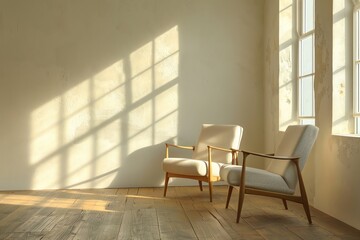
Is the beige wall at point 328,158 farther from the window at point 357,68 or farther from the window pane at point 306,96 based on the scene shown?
the window pane at point 306,96

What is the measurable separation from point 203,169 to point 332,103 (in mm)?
1685

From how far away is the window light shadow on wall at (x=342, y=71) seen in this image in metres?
4.90

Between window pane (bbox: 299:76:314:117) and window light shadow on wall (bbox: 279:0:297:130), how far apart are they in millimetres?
172

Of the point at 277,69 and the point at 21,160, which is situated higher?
the point at 277,69

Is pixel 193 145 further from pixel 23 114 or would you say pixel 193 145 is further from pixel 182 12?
pixel 23 114

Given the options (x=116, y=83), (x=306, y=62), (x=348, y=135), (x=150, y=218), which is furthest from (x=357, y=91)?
(x=116, y=83)

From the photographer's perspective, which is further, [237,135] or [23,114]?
[23,114]

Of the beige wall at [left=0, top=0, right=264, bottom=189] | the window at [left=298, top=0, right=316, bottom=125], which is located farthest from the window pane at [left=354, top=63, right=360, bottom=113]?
the beige wall at [left=0, top=0, right=264, bottom=189]

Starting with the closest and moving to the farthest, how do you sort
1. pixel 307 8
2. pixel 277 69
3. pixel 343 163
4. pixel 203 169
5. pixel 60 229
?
pixel 60 229
pixel 343 163
pixel 203 169
pixel 307 8
pixel 277 69

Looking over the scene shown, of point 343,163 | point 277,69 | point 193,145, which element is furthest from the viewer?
point 193,145

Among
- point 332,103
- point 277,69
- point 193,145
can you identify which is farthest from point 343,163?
point 193,145

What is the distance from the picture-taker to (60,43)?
23.1ft

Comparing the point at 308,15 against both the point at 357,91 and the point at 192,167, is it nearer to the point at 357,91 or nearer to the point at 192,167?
the point at 357,91

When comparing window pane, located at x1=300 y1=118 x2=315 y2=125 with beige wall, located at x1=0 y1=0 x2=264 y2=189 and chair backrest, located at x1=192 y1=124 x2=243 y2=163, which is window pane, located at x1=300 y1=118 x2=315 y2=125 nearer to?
chair backrest, located at x1=192 y1=124 x2=243 y2=163
